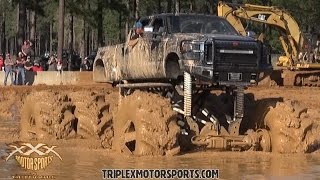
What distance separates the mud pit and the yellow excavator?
14.4m

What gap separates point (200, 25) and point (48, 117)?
3.69m

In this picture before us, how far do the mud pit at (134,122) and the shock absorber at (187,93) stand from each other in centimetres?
51

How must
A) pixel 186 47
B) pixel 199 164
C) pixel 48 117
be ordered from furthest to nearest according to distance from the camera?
pixel 48 117, pixel 186 47, pixel 199 164

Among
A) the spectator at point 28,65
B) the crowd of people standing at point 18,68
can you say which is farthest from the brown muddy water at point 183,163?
the spectator at point 28,65

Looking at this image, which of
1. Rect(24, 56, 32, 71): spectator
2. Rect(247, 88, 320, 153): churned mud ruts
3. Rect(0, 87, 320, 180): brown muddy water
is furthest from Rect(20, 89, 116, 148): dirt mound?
Rect(24, 56, 32, 71): spectator

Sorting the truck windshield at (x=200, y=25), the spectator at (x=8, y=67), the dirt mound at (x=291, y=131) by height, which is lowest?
the dirt mound at (x=291, y=131)

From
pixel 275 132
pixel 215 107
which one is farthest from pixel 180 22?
pixel 275 132

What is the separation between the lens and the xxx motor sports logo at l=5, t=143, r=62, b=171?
10.9 m

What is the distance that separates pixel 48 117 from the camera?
14477 millimetres

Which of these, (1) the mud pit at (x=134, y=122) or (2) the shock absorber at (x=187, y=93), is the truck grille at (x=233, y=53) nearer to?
(2) the shock absorber at (x=187, y=93)

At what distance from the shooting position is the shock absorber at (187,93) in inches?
481

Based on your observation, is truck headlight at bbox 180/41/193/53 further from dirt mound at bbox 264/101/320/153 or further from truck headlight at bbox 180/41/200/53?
dirt mound at bbox 264/101/320/153

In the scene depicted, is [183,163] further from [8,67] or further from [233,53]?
[8,67]

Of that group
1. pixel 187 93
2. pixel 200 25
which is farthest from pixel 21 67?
pixel 187 93
